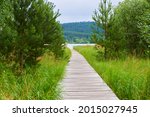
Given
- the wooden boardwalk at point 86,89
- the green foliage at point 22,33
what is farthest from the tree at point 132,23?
the wooden boardwalk at point 86,89

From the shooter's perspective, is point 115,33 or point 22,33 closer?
point 22,33

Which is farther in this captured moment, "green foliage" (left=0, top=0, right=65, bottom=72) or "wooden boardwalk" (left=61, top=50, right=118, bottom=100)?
"green foliage" (left=0, top=0, right=65, bottom=72)

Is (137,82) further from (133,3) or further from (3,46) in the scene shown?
(133,3)

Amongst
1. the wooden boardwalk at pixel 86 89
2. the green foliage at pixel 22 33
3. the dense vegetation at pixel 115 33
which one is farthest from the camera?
the dense vegetation at pixel 115 33

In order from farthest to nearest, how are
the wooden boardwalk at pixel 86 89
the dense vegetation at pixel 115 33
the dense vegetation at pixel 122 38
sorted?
the dense vegetation at pixel 115 33 < the dense vegetation at pixel 122 38 < the wooden boardwalk at pixel 86 89

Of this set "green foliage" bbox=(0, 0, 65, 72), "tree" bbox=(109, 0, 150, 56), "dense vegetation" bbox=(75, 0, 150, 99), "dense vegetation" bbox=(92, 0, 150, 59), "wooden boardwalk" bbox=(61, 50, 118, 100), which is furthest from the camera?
"tree" bbox=(109, 0, 150, 56)

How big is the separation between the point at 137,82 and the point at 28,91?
101 inches

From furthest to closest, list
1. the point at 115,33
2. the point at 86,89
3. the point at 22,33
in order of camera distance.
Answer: the point at 115,33 → the point at 22,33 → the point at 86,89

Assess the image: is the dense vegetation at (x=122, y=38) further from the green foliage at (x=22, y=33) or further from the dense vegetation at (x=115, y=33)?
the green foliage at (x=22, y=33)

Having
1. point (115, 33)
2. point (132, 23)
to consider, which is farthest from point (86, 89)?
point (132, 23)

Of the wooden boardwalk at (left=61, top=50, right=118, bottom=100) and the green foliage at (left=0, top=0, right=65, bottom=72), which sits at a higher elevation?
the green foliage at (left=0, top=0, right=65, bottom=72)

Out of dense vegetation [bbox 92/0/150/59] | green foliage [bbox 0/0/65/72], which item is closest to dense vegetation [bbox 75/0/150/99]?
dense vegetation [bbox 92/0/150/59]

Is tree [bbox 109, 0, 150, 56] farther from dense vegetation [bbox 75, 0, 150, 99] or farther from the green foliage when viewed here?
the green foliage

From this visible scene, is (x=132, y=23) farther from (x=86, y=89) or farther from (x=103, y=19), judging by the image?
(x=86, y=89)
